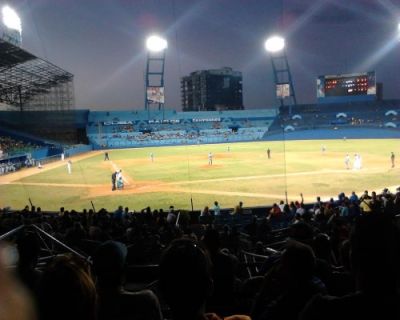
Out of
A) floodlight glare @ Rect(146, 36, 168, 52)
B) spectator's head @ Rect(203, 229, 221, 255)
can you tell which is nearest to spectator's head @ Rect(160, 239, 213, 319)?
spectator's head @ Rect(203, 229, 221, 255)

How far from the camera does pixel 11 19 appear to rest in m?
44.1

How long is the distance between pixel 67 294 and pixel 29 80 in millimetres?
63812

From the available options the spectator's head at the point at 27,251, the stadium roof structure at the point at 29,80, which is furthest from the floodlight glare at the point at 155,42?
the spectator's head at the point at 27,251

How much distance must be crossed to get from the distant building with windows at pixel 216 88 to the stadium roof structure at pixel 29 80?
112 metres

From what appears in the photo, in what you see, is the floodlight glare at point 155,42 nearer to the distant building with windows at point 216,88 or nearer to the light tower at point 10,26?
the light tower at point 10,26

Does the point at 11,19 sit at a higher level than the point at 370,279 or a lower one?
higher

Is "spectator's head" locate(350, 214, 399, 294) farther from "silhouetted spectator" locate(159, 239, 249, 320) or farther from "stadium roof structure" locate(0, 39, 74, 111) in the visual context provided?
"stadium roof structure" locate(0, 39, 74, 111)

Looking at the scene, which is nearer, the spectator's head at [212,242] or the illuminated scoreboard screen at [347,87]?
the spectator's head at [212,242]

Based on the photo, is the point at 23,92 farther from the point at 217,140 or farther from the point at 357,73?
the point at 357,73

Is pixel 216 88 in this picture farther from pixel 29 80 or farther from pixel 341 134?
pixel 29 80

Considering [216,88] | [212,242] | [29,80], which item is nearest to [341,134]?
[29,80]

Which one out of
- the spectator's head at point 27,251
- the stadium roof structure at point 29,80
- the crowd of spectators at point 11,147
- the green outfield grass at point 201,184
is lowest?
the green outfield grass at point 201,184

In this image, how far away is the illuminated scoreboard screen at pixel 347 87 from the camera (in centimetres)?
9006

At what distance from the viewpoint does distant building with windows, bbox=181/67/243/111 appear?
183m
